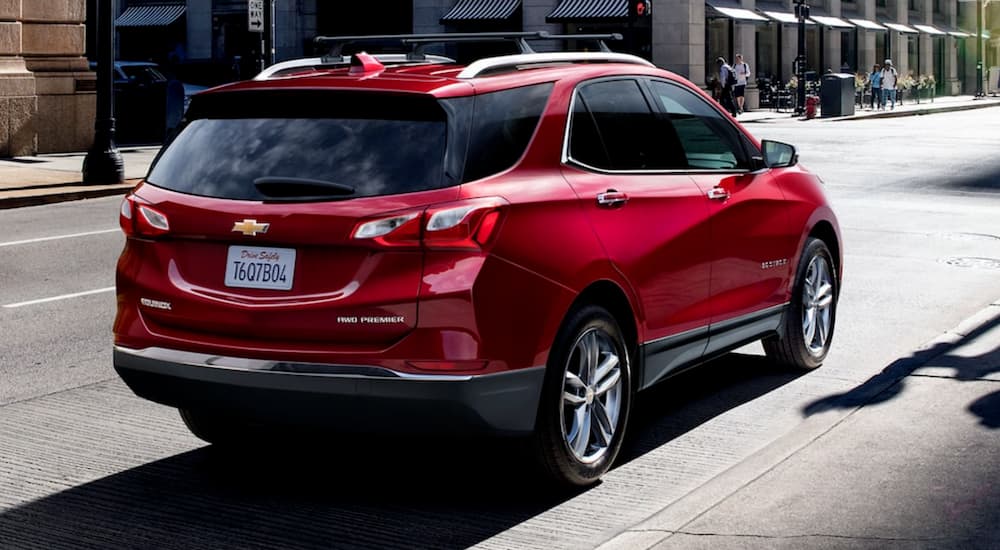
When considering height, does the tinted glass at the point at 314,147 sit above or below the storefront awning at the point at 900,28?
below

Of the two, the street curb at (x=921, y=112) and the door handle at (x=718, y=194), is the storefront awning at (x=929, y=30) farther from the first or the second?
the door handle at (x=718, y=194)

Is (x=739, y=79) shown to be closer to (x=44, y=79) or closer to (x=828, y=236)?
(x=44, y=79)

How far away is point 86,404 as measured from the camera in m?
7.62

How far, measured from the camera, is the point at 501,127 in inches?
224

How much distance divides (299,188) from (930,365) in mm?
4199

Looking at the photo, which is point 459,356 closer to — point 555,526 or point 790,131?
point 555,526

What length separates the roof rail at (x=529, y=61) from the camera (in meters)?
5.84

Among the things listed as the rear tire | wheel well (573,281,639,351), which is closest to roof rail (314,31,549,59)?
wheel well (573,281,639,351)

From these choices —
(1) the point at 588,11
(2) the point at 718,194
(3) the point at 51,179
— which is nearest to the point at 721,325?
(2) the point at 718,194

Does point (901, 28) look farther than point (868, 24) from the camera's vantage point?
Yes

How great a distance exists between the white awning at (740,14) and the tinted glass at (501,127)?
46290 millimetres

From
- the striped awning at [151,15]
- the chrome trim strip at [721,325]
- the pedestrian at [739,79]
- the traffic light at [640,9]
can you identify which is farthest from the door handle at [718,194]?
the striped awning at [151,15]

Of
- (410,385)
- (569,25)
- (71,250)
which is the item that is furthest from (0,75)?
(569,25)

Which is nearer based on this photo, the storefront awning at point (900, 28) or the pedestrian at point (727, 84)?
the pedestrian at point (727, 84)
